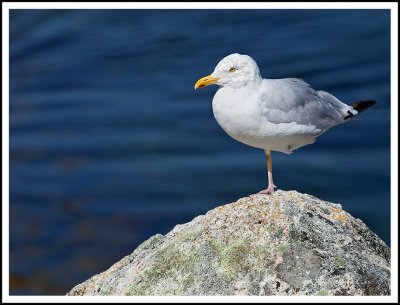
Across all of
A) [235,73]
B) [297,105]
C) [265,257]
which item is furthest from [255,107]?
[265,257]

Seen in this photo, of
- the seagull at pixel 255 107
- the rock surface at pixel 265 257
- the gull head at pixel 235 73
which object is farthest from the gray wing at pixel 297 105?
the rock surface at pixel 265 257

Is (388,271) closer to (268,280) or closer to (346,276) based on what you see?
(346,276)

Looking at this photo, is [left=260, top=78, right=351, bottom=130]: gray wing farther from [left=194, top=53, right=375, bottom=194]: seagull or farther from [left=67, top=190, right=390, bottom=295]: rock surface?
[left=67, top=190, right=390, bottom=295]: rock surface

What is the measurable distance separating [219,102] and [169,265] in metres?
1.54

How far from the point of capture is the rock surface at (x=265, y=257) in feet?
14.8

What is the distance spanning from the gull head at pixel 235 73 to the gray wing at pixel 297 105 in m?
0.19

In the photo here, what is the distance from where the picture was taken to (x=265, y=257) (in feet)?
15.1

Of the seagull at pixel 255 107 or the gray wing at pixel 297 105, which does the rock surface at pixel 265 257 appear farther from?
the gray wing at pixel 297 105

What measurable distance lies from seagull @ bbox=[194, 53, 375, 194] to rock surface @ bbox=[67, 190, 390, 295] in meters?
0.75

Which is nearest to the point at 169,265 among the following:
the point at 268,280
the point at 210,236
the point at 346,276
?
the point at 210,236

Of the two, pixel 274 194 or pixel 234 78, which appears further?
pixel 234 78

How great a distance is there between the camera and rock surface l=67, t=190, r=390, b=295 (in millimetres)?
4516

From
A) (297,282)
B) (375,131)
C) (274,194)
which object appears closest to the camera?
(297,282)

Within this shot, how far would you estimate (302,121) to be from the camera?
6.23m
